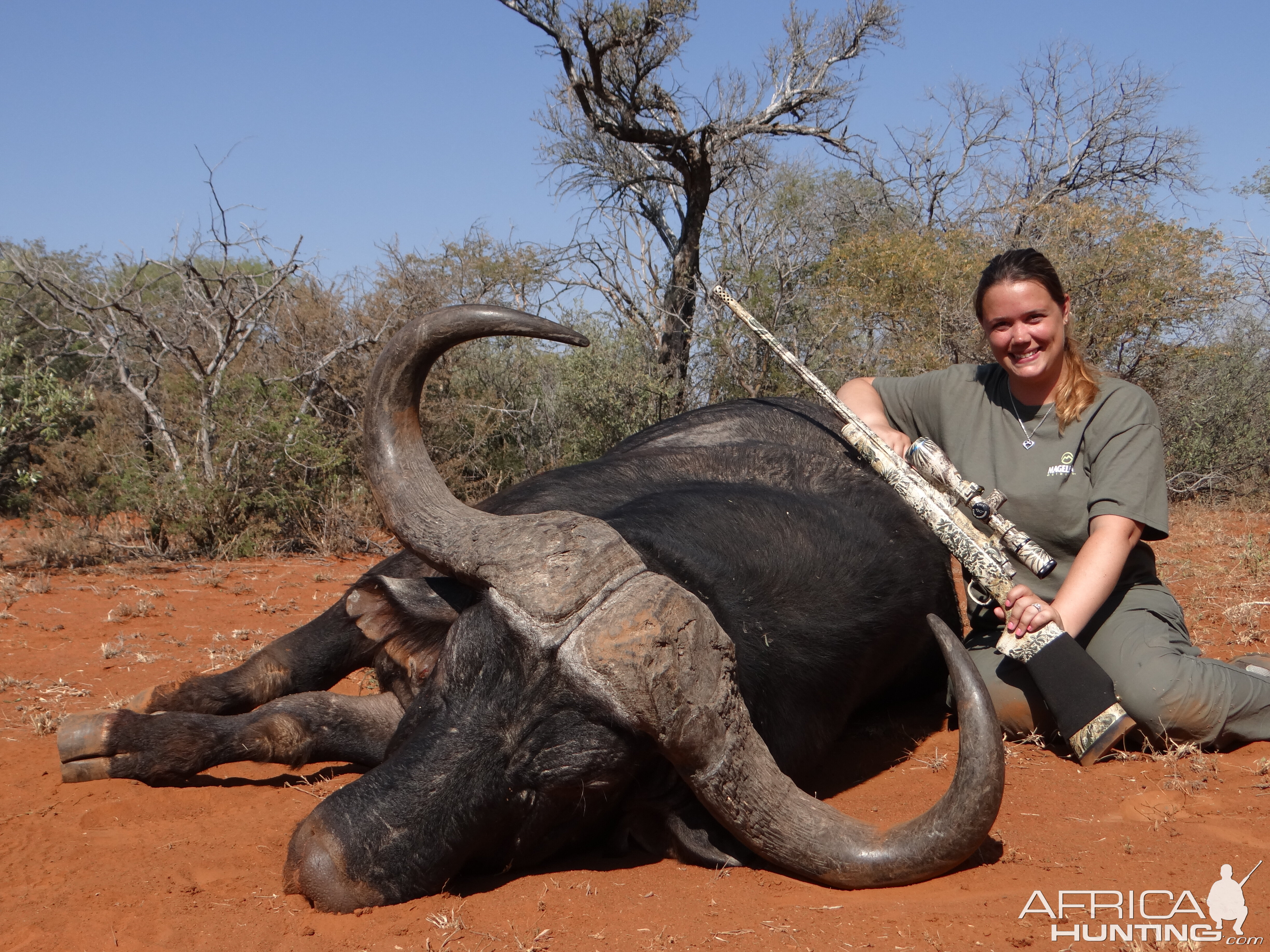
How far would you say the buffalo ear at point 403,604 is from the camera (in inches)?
113

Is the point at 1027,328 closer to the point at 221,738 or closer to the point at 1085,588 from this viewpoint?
the point at 1085,588

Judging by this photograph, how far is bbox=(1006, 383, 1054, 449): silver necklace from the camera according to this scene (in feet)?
13.4

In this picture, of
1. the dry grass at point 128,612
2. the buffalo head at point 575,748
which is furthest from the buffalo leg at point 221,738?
the dry grass at point 128,612

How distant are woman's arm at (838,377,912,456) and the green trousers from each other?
3.15 ft

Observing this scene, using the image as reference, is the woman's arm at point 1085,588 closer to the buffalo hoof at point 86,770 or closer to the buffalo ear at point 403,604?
the buffalo ear at point 403,604

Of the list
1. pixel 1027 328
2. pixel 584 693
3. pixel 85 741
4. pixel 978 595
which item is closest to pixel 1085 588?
pixel 978 595

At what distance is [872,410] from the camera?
4.54 metres

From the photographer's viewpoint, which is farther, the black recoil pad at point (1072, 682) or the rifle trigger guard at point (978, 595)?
the rifle trigger guard at point (978, 595)

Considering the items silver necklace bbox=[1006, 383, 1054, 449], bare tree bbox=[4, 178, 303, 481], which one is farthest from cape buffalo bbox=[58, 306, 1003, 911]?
bare tree bbox=[4, 178, 303, 481]

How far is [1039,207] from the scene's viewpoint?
40.2 ft

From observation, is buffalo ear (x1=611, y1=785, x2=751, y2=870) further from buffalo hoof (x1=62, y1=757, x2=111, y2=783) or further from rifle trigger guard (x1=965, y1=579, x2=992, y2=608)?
buffalo hoof (x1=62, y1=757, x2=111, y2=783)


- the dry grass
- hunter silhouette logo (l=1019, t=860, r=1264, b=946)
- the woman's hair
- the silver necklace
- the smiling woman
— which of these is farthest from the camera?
the dry grass

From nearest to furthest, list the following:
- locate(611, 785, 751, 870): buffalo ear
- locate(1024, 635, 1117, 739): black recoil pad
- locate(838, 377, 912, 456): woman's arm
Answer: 1. locate(611, 785, 751, 870): buffalo ear
2. locate(1024, 635, 1117, 739): black recoil pad
3. locate(838, 377, 912, 456): woman's arm

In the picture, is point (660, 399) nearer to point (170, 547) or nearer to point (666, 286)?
point (666, 286)
